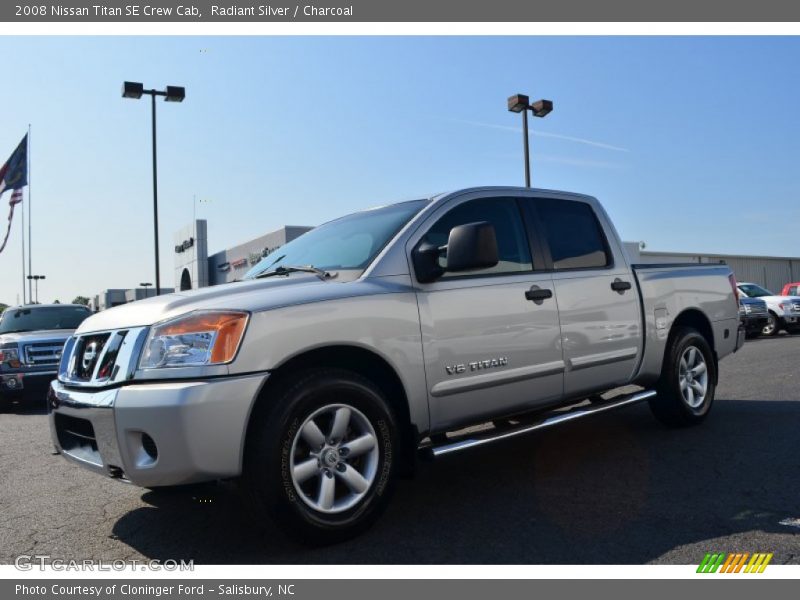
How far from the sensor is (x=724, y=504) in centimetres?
370

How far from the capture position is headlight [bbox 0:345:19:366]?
373 inches

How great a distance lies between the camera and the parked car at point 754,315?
58.1ft

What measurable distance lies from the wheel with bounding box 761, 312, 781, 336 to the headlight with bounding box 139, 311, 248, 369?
18.2 metres

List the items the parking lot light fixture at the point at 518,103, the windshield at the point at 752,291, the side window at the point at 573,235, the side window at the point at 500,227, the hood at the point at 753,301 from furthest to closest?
the windshield at the point at 752,291
the hood at the point at 753,301
the parking lot light fixture at the point at 518,103
the side window at the point at 573,235
the side window at the point at 500,227

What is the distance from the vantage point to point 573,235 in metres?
4.99

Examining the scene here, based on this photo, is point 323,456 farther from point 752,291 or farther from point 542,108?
point 752,291

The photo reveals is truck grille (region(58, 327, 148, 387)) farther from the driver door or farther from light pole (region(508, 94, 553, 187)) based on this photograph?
light pole (region(508, 94, 553, 187))

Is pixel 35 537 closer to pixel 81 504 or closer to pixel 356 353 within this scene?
pixel 81 504

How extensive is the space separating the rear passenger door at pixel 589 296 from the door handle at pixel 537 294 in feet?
0.47

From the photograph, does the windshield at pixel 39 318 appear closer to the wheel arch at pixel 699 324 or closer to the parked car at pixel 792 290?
the wheel arch at pixel 699 324

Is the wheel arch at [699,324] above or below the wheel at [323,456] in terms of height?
above

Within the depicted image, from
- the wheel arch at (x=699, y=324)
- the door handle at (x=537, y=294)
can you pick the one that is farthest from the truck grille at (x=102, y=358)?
the wheel arch at (x=699, y=324)

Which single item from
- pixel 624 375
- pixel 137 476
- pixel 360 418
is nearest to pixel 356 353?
pixel 360 418
